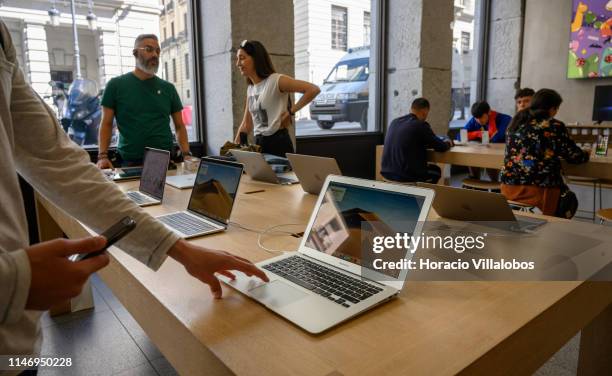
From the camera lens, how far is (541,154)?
108 inches

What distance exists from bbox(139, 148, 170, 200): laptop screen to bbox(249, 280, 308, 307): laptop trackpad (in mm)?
1083

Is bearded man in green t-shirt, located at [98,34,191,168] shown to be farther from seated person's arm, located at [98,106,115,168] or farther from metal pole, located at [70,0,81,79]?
metal pole, located at [70,0,81,79]

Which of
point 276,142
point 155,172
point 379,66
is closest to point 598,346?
point 155,172

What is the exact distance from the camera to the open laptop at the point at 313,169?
1826 millimetres

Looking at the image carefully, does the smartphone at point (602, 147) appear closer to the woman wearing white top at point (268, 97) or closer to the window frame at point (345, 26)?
the woman wearing white top at point (268, 97)

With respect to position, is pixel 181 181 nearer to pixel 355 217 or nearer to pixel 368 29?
pixel 355 217

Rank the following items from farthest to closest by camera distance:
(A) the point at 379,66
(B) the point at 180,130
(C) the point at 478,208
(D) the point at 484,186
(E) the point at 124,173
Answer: (A) the point at 379,66 → (D) the point at 484,186 → (B) the point at 180,130 → (E) the point at 124,173 → (C) the point at 478,208

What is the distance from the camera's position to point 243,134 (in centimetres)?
296

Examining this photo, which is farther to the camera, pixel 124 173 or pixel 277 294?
pixel 124 173

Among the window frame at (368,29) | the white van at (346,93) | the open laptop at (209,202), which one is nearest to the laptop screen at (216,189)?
the open laptop at (209,202)

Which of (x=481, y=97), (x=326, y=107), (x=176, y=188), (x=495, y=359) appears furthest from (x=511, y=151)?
(x=481, y=97)

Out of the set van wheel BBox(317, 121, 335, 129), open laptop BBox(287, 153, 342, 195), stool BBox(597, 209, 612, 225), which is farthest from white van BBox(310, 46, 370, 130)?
open laptop BBox(287, 153, 342, 195)

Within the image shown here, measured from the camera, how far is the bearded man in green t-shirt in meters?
2.78

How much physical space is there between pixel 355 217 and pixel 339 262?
0.42 feet
